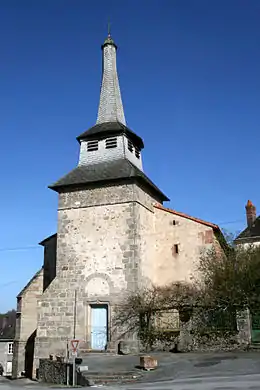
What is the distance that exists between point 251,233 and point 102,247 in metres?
14.9

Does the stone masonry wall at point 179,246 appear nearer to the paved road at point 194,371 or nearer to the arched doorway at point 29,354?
the paved road at point 194,371

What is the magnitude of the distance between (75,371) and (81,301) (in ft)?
23.9

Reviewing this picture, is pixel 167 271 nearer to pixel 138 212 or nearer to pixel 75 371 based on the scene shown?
pixel 138 212

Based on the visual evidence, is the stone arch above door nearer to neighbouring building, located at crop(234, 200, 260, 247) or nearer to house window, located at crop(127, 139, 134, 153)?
house window, located at crop(127, 139, 134, 153)

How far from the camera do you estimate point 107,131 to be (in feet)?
81.9

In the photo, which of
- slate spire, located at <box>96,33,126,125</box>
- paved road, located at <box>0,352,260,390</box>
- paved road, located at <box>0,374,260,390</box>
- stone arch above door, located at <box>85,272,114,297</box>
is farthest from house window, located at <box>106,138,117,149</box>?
paved road, located at <box>0,374,260,390</box>

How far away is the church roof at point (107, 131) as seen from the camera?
2494 cm

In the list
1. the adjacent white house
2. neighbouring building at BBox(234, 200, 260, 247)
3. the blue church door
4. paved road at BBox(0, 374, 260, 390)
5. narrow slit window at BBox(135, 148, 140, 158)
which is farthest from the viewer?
the adjacent white house

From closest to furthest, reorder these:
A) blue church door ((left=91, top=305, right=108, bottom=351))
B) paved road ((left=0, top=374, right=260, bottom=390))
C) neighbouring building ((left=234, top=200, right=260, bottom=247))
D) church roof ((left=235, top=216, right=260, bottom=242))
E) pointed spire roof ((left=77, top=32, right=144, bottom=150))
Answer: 1. paved road ((left=0, top=374, right=260, bottom=390))
2. blue church door ((left=91, top=305, right=108, bottom=351))
3. pointed spire roof ((left=77, top=32, right=144, bottom=150))
4. neighbouring building ((left=234, top=200, right=260, bottom=247))
5. church roof ((left=235, top=216, right=260, bottom=242))

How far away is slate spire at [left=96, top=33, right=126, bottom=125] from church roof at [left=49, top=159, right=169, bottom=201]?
3.68 m

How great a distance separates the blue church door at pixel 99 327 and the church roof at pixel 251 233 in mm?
14031

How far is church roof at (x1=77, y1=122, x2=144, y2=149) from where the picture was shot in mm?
24938

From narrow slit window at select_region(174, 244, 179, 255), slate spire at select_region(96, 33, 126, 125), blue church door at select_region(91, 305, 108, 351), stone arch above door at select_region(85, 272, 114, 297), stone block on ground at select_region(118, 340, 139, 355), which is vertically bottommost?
stone block on ground at select_region(118, 340, 139, 355)

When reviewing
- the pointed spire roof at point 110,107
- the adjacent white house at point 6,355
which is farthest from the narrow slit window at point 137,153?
the adjacent white house at point 6,355
